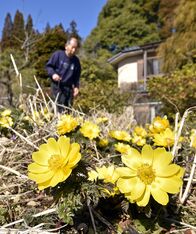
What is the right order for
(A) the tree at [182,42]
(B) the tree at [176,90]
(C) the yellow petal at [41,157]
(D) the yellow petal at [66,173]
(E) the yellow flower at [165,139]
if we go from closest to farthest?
(D) the yellow petal at [66,173], (C) the yellow petal at [41,157], (E) the yellow flower at [165,139], (B) the tree at [176,90], (A) the tree at [182,42]

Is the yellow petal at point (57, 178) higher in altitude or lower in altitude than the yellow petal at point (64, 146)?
lower

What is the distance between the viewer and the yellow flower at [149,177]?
93 cm

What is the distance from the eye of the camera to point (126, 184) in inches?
37.4

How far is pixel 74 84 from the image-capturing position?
444cm

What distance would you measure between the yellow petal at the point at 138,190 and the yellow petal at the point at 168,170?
0.06m

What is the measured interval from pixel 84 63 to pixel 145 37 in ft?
38.6

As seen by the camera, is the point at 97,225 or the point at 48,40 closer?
the point at 97,225

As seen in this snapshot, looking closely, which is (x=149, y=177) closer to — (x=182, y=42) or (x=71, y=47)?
(x=71, y=47)

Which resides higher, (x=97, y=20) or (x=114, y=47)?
Answer: (x=97, y=20)

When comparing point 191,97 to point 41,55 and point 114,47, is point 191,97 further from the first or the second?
point 114,47

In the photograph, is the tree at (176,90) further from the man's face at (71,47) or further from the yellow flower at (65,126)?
the yellow flower at (65,126)

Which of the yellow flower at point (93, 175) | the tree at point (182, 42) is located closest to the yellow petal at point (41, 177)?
the yellow flower at point (93, 175)

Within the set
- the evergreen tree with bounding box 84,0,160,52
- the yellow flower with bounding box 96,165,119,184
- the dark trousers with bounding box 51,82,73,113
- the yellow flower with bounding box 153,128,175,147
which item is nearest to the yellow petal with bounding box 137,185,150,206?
the yellow flower with bounding box 96,165,119,184

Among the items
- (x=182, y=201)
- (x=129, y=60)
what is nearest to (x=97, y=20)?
(x=129, y=60)
